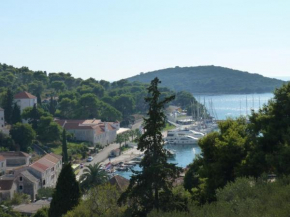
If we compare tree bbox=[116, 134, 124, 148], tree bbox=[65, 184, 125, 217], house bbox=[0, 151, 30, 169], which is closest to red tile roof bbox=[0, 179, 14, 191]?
house bbox=[0, 151, 30, 169]

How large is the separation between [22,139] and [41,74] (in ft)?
96.4

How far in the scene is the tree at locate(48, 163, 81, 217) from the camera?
15.3m

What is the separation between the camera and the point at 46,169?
2677 cm

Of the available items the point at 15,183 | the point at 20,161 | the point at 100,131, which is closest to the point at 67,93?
the point at 100,131

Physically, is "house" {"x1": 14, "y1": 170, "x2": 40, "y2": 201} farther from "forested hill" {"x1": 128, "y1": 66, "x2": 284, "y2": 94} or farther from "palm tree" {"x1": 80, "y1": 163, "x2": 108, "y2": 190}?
"forested hill" {"x1": 128, "y1": 66, "x2": 284, "y2": 94}

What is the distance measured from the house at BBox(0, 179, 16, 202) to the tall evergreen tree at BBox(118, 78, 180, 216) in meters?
14.2

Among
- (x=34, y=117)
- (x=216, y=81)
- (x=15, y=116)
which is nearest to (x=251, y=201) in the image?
(x=15, y=116)

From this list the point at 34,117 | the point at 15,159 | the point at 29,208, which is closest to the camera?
the point at 29,208

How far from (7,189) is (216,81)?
459ft

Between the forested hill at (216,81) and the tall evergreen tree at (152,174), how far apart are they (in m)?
140

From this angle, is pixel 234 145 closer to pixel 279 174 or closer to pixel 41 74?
pixel 279 174

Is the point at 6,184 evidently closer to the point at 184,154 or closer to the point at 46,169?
the point at 46,169

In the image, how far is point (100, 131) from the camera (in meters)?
43.6

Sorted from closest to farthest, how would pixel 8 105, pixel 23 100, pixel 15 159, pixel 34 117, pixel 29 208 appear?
1. pixel 29 208
2. pixel 15 159
3. pixel 34 117
4. pixel 8 105
5. pixel 23 100
